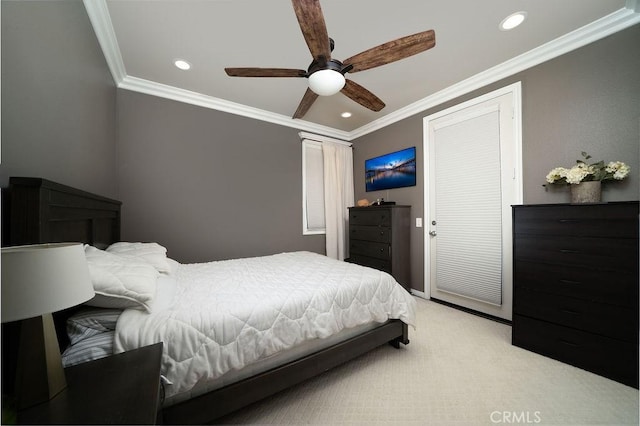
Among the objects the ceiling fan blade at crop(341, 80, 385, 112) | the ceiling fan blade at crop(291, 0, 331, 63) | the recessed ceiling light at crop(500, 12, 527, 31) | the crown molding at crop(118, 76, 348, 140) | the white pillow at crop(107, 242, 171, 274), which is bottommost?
the white pillow at crop(107, 242, 171, 274)

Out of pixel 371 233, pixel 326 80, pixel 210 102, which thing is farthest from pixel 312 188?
pixel 326 80

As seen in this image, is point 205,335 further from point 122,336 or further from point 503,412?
point 503,412

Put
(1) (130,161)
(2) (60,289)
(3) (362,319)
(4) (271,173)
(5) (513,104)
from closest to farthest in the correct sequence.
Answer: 1. (2) (60,289)
2. (3) (362,319)
3. (5) (513,104)
4. (1) (130,161)
5. (4) (271,173)

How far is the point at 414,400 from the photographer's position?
1373 mm

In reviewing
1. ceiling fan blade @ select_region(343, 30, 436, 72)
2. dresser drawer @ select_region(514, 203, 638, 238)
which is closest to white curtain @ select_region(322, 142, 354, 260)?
ceiling fan blade @ select_region(343, 30, 436, 72)

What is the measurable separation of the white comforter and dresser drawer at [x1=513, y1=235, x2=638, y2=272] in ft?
3.54

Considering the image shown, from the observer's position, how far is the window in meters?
3.67

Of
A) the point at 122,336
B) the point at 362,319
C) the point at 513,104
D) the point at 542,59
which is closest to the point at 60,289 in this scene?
the point at 122,336

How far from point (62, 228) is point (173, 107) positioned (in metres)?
2.20

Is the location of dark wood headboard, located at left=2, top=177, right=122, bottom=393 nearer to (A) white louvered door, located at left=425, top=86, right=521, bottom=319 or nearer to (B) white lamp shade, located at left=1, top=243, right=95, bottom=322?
(B) white lamp shade, located at left=1, top=243, right=95, bottom=322

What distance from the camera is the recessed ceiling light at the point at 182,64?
7.22ft

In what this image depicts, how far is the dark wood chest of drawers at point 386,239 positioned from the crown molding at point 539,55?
1.42 m

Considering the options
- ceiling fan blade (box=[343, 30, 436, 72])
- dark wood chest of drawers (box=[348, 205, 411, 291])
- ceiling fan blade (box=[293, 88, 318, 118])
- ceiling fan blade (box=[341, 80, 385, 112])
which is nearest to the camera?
ceiling fan blade (box=[343, 30, 436, 72])

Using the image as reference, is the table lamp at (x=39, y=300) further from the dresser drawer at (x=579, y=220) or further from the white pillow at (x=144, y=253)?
the dresser drawer at (x=579, y=220)
